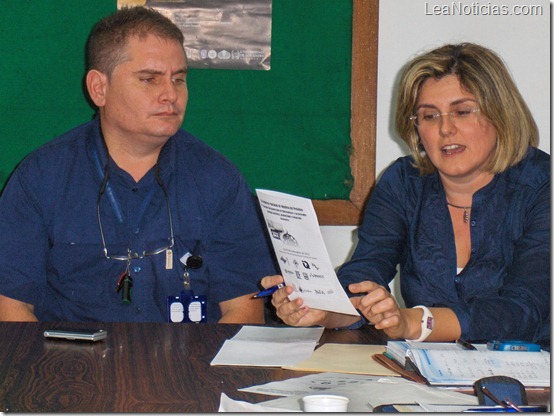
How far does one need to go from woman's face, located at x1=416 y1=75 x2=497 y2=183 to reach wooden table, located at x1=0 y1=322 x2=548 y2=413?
57cm

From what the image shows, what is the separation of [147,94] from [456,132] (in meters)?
1.02

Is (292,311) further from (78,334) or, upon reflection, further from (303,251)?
(78,334)

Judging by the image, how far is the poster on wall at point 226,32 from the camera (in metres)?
3.27

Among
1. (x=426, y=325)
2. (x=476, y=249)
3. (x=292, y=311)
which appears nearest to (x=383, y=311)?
(x=426, y=325)

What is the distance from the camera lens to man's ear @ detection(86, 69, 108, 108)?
274 centimetres

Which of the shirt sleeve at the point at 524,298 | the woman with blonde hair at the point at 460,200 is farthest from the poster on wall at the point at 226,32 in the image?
the shirt sleeve at the point at 524,298

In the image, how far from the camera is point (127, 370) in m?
1.67

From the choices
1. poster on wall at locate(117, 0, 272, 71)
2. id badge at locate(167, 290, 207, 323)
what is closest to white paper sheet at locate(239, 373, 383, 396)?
id badge at locate(167, 290, 207, 323)

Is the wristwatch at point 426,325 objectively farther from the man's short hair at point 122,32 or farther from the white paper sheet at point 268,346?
the man's short hair at point 122,32

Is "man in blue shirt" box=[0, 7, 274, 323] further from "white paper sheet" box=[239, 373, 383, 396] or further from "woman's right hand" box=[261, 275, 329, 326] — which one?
"white paper sheet" box=[239, 373, 383, 396]

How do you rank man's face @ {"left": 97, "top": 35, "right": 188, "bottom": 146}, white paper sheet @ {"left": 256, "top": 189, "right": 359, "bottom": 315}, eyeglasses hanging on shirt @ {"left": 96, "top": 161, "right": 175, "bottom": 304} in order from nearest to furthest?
white paper sheet @ {"left": 256, "top": 189, "right": 359, "bottom": 315}
eyeglasses hanging on shirt @ {"left": 96, "top": 161, "right": 175, "bottom": 304}
man's face @ {"left": 97, "top": 35, "right": 188, "bottom": 146}

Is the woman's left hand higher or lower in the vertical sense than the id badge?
higher

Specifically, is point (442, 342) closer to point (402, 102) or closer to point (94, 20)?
point (402, 102)

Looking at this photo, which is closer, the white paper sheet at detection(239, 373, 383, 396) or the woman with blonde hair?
the white paper sheet at detection(239, 373, 383, 396)
